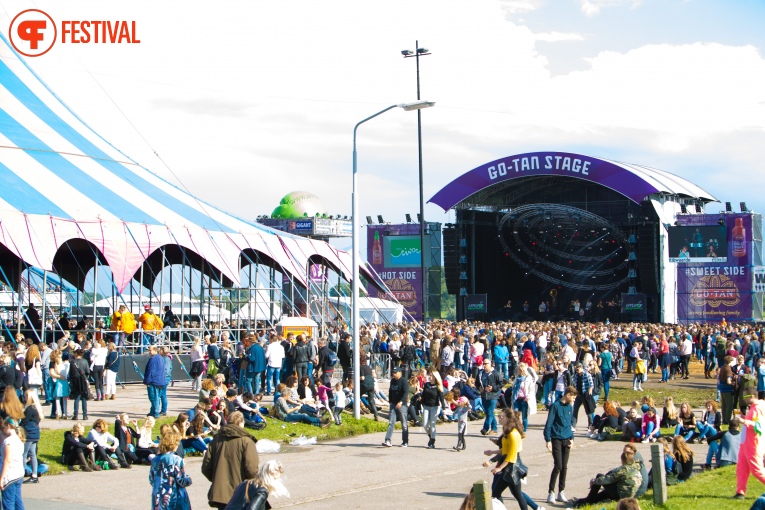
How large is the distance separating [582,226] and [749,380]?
111 feet

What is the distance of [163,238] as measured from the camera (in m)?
24.5

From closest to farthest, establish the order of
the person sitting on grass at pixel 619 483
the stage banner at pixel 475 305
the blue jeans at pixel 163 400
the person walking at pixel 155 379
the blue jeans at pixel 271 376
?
1. the person sitting on grass at pixel 619 483
2. the person walking at pixel 155 379
3. the blue jeans at pixel 163 400
4. the blue jeans at pixel 271 376
5. the stage banner at pixel 475 305

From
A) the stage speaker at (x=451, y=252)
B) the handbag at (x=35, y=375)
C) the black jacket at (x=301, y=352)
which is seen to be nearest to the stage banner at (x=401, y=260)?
the stage speaker at (x=451, y=252)

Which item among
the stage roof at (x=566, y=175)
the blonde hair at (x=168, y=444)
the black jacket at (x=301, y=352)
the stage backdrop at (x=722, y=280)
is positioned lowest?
the blonde hair at (x=168, y=444)

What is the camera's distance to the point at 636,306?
46.4 m

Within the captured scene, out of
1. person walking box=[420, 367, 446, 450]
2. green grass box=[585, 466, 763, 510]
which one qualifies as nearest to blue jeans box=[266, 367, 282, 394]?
person walking box=[420, 367, 446, 450]

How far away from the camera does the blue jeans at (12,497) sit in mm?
9023

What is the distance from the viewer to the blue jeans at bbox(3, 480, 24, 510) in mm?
9023

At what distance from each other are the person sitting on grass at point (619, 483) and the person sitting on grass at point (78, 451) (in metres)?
6.45

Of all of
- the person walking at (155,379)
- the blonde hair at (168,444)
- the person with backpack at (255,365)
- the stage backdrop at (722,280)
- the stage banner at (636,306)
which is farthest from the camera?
the stage banner at (636,306)

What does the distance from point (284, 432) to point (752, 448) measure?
7988mm

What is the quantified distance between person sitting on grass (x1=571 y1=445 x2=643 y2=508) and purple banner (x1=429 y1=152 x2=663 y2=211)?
3489 cm

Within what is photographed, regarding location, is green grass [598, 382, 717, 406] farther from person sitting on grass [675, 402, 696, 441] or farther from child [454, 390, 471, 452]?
child [454, 390, 471, 452]

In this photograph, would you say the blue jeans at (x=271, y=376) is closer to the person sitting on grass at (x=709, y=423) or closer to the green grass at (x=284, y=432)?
the green grass at (x=284, y=432)
